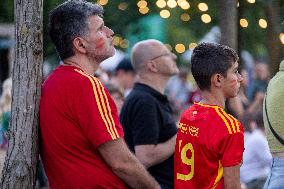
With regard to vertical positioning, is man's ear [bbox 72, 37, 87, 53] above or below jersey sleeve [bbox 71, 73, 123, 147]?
above

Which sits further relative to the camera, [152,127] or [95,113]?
[152,127]

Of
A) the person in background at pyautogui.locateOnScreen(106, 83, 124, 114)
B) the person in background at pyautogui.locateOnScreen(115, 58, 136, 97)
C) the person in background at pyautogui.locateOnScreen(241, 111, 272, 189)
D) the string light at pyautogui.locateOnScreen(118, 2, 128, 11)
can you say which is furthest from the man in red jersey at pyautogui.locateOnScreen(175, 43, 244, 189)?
the person in background at pyautogui.locateOnScreen(241, 111, 272, 189)

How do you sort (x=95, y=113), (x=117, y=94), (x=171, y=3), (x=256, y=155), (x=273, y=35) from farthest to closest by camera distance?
1. (x=256, y=155)
2. (x=117, y=94)
3. (x=171, y=3)
4. (x=273, y=35)
5. (x=95, y=113)

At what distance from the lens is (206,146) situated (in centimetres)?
522

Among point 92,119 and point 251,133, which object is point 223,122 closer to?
point 92,119

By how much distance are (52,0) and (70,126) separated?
1.70m

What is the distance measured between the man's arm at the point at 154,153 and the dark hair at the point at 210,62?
122 centimetres

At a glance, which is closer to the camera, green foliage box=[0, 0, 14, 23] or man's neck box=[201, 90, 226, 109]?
man's neck box=[201, 90, 226, 109]

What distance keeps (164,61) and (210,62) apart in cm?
175

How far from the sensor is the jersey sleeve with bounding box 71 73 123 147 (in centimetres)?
464

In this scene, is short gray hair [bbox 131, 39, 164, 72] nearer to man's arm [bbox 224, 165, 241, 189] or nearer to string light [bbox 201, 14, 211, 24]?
string light [bbox 201, 14, 211, 24]

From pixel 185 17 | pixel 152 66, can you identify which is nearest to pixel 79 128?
pixel 152 66

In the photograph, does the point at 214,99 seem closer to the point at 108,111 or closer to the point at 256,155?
the point at 108,111

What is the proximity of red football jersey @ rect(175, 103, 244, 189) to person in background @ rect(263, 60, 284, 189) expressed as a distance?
44 centimetres
